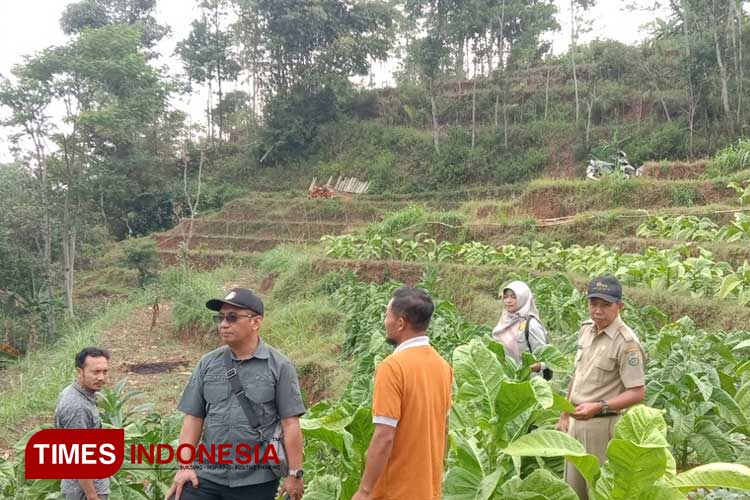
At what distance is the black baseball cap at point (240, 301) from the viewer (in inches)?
113

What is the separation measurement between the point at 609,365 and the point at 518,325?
1.25 meters

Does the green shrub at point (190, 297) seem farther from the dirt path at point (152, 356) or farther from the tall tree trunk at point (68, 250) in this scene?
Result: the tall tree trunk at point (68, 250)

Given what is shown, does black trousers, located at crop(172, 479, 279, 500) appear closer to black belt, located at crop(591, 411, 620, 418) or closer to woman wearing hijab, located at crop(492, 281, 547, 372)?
black belt, located at crop(591, 411, 620, 418)

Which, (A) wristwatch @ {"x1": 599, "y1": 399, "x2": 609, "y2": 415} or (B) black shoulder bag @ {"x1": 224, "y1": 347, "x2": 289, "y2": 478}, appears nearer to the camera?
(B) black shoulder bag @ {"x1": 224, "y1": 347, "x2": 289, "y2": 478}

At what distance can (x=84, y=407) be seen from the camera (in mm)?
3648

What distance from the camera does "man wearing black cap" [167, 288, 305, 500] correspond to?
2.79m

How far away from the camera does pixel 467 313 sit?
10.3m

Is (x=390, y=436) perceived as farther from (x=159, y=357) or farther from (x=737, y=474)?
(x=159, y=357)

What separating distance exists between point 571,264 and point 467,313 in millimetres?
2007

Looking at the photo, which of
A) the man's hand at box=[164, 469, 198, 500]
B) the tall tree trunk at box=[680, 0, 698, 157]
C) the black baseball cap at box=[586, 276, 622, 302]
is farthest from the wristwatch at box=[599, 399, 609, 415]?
the tall tree trunk at box=[680, 0, 698, 157]

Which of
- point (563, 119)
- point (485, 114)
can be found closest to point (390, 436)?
point (563, 119)

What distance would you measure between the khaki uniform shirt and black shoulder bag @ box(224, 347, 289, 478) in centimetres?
154

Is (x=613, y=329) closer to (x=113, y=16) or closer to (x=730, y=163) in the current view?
(x=730, y=163)

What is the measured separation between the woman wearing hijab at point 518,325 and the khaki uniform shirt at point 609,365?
953mm
